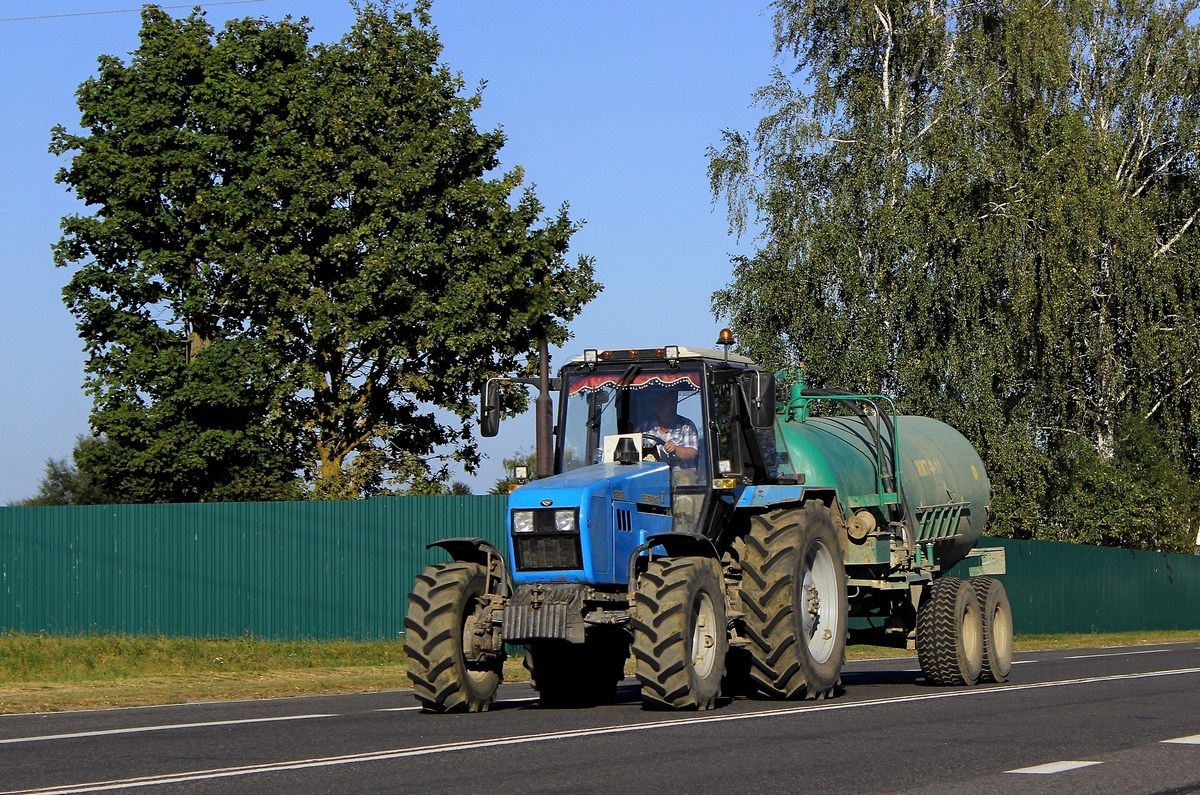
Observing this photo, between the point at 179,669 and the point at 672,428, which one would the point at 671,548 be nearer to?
the point at 672,428

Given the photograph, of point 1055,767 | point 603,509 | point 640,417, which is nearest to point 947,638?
point 640,417

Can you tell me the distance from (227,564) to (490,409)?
16.9 metres

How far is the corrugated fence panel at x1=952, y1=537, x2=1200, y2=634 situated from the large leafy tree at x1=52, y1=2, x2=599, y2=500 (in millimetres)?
12750

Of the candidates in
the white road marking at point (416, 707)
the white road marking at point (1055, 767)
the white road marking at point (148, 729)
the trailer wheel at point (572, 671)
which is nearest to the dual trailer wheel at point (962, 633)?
the trailer wheel at point (572, 671)

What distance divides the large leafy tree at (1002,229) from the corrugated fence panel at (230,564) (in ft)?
46.7

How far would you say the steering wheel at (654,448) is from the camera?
15.2m

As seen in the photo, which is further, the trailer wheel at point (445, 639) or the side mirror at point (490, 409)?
Result: the side mirror at point (490, 409)

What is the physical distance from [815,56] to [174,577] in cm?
2349

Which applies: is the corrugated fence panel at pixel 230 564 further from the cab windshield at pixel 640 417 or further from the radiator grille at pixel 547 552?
the radiator grille at pixel 547 552

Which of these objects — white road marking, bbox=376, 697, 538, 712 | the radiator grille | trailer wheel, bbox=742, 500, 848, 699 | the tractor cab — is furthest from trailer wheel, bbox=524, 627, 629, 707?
the radiator grille

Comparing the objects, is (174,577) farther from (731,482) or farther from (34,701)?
(731,482)

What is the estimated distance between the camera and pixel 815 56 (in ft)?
149

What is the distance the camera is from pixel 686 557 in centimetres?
1415

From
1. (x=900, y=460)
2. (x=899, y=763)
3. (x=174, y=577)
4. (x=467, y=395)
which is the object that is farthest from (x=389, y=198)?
(x=899, y=763)
